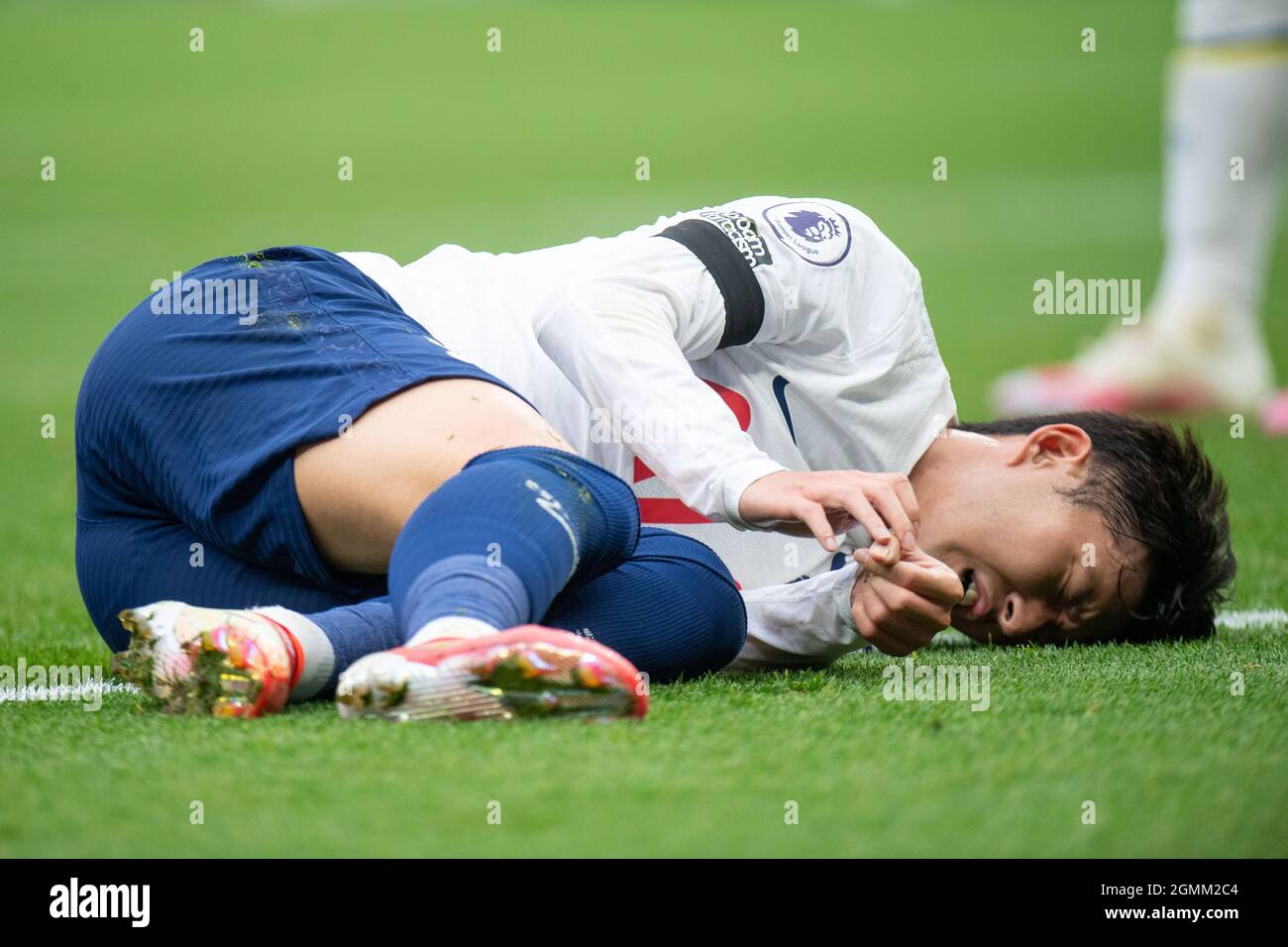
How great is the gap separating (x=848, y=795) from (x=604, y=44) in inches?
720

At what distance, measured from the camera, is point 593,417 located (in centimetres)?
215

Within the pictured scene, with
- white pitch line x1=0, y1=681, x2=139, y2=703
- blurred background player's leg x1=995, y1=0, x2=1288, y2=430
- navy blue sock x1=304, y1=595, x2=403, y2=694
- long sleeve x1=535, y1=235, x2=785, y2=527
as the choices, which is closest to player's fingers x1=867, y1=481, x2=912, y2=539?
long sleeve x1=535, y1=235, x2=785, y2=527

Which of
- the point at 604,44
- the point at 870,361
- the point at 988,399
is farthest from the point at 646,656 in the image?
the point at 604,44

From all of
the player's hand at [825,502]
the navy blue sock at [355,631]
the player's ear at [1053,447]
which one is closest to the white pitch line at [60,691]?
the navy blue sock at [355,631]

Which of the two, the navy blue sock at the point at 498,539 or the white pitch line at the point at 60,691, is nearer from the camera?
the navy blue sock at the point at 498,539

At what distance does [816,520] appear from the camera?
183cm

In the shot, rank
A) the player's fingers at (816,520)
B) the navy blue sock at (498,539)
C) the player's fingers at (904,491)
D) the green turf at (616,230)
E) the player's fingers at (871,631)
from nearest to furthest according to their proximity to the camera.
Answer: the green turf at (616,230) < the navy blue sock at (498,539) < the player's fingers at (816,520) < the player's fingers at (904,491) < the player's fingers at (871,631)

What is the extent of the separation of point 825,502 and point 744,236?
0.47 meters

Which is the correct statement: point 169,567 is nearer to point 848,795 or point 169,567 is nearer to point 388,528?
point 388,528

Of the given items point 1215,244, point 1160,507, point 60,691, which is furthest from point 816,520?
point 1215,244

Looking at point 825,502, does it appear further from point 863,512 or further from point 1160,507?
point 1160,507

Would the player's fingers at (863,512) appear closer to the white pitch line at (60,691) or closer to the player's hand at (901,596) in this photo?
the player's hand at (901,596)

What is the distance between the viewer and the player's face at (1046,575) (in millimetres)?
2164

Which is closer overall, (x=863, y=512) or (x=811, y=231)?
(x=863, y=512)
